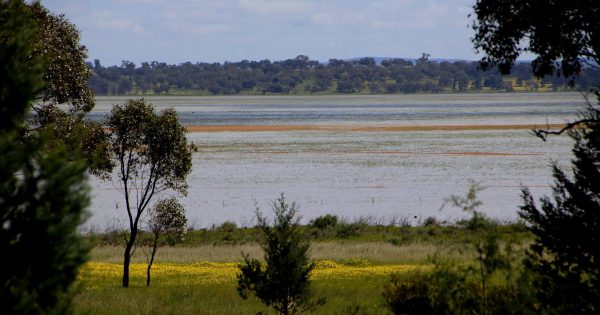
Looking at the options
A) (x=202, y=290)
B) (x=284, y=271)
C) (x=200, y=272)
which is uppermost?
(x=284, y=271)

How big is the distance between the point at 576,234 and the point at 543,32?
4243 mm

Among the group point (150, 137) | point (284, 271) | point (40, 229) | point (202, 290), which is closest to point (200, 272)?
point (202, 290)

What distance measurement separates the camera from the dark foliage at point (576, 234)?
1694cm

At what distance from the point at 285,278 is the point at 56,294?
1062 cm

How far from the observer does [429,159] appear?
99562 millimetres

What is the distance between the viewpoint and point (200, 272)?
114 ft

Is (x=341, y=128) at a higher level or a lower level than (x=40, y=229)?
lower

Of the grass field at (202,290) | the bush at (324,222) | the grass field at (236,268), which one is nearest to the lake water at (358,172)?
the bush at (324,222)

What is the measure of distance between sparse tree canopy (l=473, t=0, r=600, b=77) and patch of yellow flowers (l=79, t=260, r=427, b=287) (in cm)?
1269

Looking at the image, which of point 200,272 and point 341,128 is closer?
point 200,272

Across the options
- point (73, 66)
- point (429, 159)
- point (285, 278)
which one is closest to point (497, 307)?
point (285, 278)

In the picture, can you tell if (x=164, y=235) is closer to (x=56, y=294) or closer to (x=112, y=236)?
(x=112, y=236)

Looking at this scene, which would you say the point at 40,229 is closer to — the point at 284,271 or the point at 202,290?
the point at 284,271

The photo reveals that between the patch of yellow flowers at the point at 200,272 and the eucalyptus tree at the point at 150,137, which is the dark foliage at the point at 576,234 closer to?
the patch of yellow flowers at the point at 200,272
